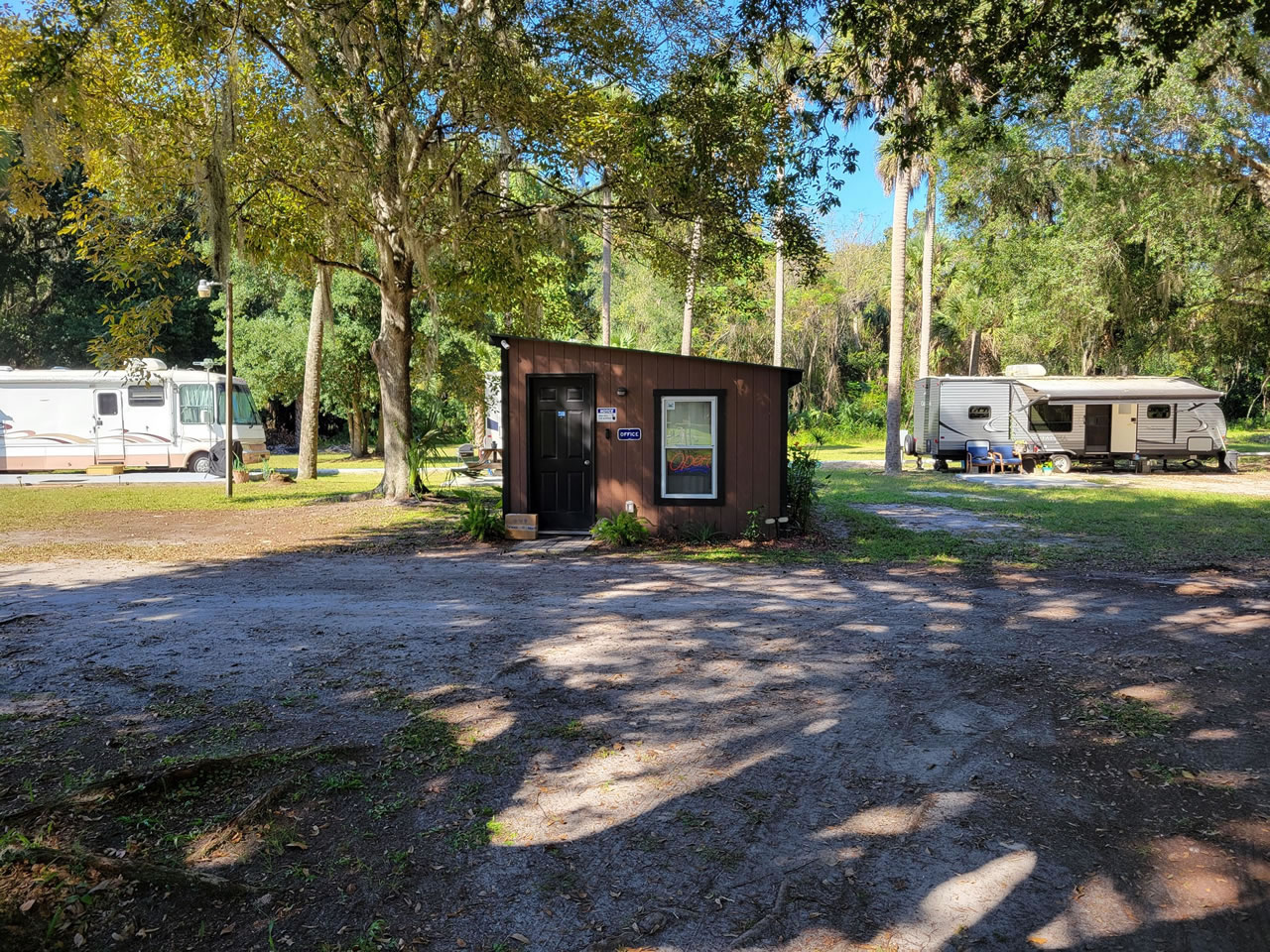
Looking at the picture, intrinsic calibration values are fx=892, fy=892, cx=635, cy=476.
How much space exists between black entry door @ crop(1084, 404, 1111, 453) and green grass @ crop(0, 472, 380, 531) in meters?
18.5

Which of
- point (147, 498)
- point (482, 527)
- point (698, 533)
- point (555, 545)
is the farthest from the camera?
point (147, 498)

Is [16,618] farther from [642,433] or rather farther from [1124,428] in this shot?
[1124,428]

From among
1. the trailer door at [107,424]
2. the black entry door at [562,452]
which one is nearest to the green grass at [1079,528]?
the black entry door at [562,452]

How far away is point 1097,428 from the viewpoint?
23953 mm

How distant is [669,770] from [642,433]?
25.7 feet

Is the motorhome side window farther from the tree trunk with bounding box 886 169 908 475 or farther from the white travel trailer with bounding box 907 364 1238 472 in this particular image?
the tree trunk with bounding box 886 169 908 475

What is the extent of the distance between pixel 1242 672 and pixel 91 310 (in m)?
37.6

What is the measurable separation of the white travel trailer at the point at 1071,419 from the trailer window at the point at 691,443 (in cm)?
1426

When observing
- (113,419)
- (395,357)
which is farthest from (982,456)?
(113,419)

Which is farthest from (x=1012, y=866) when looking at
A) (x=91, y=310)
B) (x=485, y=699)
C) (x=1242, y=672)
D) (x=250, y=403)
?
(x=91, y=310)

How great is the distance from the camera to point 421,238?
44.7 feet

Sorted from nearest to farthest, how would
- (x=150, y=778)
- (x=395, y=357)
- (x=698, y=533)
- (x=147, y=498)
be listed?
(x=150, y=778) → (x=698, y=533) → (x=395, y=357) → (x=147, y=498)

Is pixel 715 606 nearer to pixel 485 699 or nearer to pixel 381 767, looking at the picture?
pixel 485 699

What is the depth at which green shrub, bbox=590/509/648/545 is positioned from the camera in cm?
1141
